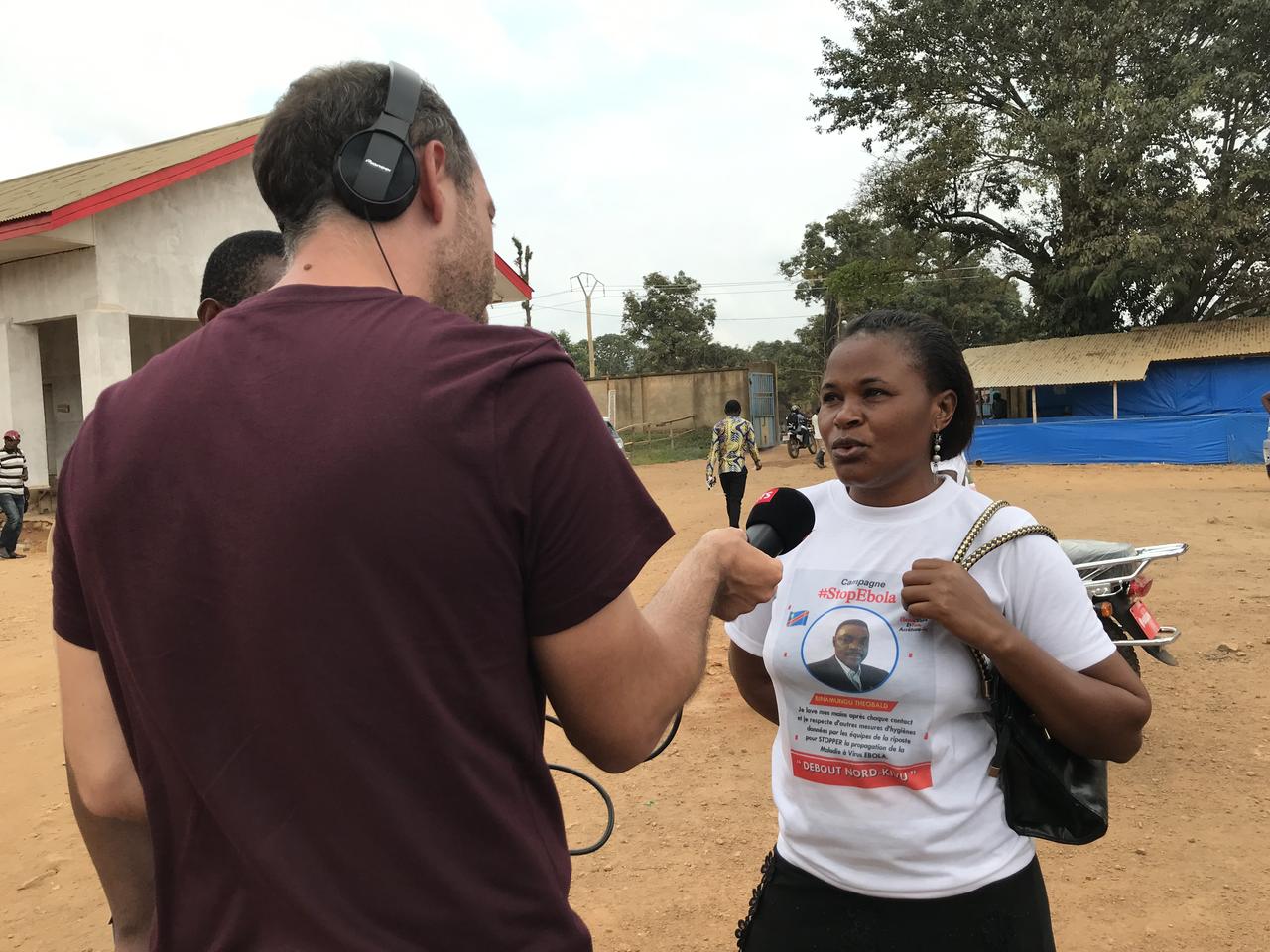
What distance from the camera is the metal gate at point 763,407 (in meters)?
30.4

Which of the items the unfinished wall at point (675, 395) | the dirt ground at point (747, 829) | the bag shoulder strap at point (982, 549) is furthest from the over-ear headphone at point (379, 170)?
the unfinished wall at point (675, 395)

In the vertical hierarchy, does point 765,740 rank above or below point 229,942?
below

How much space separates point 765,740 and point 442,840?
14.0 feet

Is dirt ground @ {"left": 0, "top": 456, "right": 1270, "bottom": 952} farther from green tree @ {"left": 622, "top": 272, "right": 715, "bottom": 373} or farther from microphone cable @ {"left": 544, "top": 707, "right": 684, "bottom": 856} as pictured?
green tree @ {"left": 622, "top": 272, "right": 715, "bottom": 373}

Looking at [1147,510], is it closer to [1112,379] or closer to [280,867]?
[1112,379]

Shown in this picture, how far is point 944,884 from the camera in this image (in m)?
1.77

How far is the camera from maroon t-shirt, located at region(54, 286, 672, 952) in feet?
3.32

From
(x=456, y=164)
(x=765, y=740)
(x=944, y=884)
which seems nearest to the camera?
(x=456, y=164)

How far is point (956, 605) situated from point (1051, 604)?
21 centimetres

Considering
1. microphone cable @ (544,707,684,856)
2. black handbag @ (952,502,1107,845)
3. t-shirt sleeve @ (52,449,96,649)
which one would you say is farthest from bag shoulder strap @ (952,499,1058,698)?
t-shirt sleeve @ (52,449,96,649)

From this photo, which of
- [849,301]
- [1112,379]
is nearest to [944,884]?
[1112,379]

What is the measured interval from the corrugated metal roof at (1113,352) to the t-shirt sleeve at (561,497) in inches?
1000

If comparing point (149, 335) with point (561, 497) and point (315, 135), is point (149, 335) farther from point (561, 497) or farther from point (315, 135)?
point (561, 497)

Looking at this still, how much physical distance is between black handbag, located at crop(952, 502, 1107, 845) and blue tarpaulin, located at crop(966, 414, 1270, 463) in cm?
2080
